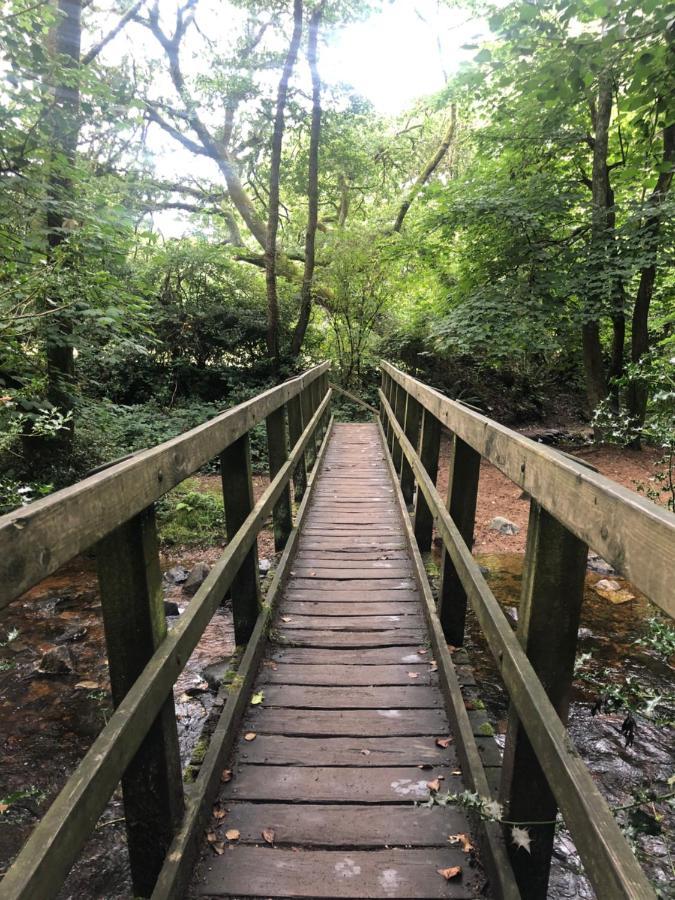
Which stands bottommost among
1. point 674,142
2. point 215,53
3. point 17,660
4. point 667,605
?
point 17,660

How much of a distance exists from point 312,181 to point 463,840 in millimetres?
13923

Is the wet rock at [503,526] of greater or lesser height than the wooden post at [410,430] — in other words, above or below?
below

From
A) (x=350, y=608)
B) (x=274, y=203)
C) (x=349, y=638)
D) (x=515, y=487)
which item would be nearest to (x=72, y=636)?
(x=350, y=608)

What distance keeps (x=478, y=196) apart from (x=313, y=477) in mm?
5825

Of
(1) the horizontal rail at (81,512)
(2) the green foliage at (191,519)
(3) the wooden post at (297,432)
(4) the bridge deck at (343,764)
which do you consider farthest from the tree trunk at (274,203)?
(1) the horizontal rail at (81,512)

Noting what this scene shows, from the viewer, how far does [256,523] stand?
2.54 m

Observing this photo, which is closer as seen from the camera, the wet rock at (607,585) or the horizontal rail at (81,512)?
the horizontal rail at (81,512)

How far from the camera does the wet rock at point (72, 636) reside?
15.2ft

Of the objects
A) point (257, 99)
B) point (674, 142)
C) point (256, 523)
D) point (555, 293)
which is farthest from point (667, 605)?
point (257, 99)

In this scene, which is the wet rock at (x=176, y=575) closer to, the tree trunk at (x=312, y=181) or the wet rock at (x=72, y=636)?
the wet rock at (x=72, y=636)

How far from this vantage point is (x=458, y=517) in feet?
8.91

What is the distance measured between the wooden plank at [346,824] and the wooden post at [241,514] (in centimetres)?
92

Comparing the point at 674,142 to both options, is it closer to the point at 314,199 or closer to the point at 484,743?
the point at 314,199

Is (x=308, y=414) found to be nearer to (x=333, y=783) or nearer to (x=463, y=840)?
(x=333, y=783)
